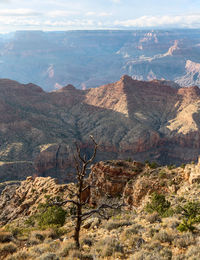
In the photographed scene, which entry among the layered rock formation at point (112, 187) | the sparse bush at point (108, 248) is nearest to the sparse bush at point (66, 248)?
the sparse bush at point (108, 248)

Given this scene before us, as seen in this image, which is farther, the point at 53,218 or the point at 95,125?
the point at 95,125

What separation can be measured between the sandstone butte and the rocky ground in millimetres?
48355

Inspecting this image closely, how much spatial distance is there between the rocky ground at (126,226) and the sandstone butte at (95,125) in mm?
48355

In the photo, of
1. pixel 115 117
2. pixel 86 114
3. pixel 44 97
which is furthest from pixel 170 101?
pixel 44 97

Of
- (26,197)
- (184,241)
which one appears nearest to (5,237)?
(184,241)

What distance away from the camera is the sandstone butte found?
8888 cm

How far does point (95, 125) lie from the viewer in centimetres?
11806

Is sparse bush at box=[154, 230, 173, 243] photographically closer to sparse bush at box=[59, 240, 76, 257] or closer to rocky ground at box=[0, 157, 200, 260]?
rocky ground at box=[0, 157, 200, 260]

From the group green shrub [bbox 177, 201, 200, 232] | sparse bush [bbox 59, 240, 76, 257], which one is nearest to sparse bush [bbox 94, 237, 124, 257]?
sparse bush [bbox 59, 240, 76, 257]

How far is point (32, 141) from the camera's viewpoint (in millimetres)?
94188

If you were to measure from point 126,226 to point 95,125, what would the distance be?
10164 centimetres

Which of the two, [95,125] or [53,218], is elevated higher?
[53,218]

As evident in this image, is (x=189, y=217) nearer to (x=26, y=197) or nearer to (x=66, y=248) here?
(x=66, y=248)

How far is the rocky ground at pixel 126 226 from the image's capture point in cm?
1236
